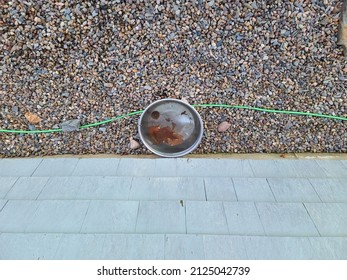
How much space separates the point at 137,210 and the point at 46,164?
34.3 inches

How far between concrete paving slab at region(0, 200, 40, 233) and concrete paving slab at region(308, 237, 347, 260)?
1303mm

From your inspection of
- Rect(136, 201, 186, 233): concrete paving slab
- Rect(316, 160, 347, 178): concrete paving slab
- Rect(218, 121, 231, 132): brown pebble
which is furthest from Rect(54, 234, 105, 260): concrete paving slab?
Rect(316, 160, 347, 178): concrete paving slab

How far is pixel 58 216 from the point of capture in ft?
4.34

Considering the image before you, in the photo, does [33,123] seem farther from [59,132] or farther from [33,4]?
[33,4]

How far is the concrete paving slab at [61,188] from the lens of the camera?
150 centimetres

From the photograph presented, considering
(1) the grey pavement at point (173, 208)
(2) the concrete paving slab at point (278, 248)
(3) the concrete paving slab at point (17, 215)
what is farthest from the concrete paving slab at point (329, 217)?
(3) the concrete paving slab at point (17, 215)

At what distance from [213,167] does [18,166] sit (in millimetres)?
1340

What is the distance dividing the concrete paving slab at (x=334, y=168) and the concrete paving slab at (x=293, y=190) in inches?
9.7

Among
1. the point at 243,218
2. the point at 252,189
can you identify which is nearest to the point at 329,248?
the point at 243,218

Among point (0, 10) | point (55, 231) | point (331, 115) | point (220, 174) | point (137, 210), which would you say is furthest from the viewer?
point (331, 115)

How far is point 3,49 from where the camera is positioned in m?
1.88

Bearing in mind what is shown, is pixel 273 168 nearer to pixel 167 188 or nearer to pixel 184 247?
pixel 167 188

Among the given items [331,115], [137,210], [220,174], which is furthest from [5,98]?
[331,115]

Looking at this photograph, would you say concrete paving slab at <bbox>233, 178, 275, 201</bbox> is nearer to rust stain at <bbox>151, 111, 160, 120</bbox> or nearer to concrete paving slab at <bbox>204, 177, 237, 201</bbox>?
concrete paving slab at <bbox>204, 177, 237, 201</bbox>
